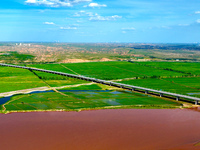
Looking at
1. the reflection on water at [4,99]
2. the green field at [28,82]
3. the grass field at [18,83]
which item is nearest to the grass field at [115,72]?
the green field at [28,82]

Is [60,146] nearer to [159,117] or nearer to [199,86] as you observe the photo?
[159,117]

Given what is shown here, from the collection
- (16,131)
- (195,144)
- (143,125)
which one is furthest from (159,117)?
(16,131)

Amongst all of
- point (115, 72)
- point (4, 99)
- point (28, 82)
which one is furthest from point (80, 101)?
point (115, 72)

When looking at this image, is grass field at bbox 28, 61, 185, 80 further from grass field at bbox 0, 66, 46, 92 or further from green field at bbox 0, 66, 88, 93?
grass field at bbox 0, 66, 46, 92

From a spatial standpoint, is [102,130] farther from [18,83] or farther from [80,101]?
[18,83]

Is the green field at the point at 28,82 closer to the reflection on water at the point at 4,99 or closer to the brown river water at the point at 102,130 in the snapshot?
the reflection on water at the point at 4,99
